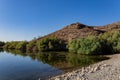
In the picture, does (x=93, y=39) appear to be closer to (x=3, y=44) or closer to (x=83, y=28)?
(x=83, y=28)

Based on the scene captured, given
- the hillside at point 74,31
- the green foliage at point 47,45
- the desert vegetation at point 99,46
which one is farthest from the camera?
the hillside at point 74,31

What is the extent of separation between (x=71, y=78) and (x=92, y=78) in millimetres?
2400

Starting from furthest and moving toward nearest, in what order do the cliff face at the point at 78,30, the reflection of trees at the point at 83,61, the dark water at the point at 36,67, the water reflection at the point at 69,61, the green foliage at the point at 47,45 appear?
the cliff face at the point at 78,30 → the green foliage at the point at 47,45 → the reflection of trees at the point at 83,61 → the water reflection at the point at 69,61 → the dark water at the point at 36,67

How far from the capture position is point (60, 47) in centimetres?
12056

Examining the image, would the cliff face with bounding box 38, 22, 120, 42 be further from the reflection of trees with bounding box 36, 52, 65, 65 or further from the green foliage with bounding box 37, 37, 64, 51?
the reflection of trees with bounding box 36, 52, 65, 65

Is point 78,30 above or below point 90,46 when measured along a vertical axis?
above

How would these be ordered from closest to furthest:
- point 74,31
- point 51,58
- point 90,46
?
point 51,58
point 90,46
point 74,31

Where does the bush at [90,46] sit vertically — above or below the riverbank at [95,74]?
above

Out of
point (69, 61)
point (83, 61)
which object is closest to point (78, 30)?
point (69, 61)

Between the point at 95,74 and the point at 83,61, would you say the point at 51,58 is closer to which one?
the point at 83,61

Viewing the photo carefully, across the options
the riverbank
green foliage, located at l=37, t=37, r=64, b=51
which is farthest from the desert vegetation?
the riverbank

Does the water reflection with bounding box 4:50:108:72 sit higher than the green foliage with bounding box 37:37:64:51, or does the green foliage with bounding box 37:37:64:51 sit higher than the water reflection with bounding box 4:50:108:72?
the green foliage with bounding box 37:37:64:51

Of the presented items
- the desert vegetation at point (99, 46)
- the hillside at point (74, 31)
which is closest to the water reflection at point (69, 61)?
the desert vegetation at point (99, 46)

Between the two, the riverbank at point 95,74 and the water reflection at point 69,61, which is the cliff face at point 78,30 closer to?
the water reflection at point 69,61
